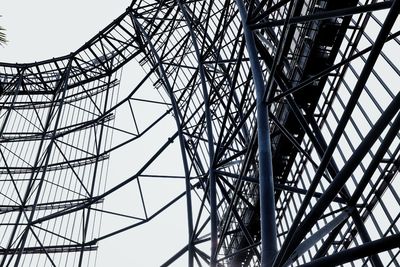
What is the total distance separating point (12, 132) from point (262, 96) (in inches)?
917

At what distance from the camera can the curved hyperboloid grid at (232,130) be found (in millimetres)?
8117

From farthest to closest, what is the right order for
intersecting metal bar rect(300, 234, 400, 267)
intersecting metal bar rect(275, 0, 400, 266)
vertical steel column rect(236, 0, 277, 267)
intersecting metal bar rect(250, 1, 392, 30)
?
vertical steel column rect(236, 0, 277, 267) < intersecting metal bar rect(250, 1, 392, 30) < intersecting metal bar rect(275, 0, 400, 266) < intersecting metal bar rect(300, 234, 400, 267)

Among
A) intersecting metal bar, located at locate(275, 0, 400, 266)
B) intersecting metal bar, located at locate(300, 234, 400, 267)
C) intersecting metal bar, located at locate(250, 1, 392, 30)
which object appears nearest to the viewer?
intersecting metal bar, located at locate(300, 234, 400, 267)

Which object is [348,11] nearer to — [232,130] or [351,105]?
[351,105]

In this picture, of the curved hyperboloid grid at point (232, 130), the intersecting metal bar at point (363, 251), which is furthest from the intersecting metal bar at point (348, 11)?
the intersecting metal bar at point (363, 251)

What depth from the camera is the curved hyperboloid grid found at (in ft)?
26.6

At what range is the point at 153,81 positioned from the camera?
25719mm

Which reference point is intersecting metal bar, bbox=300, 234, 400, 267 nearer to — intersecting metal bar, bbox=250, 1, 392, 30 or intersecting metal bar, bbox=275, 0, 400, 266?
intersecting metal bar, bbox=275, 0, 400, 266

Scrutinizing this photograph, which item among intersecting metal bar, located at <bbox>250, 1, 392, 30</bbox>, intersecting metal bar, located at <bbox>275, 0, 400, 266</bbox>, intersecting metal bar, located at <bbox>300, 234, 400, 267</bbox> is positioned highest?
intersecting metal bar, located at <bbox>250, 1, 392, 30</bbox>

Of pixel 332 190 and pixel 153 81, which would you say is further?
pixel 153 81

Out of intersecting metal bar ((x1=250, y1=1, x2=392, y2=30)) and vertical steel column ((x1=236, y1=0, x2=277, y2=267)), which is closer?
intersecting metal bar ((x1=250, y1=1, x2=392, y2=30))

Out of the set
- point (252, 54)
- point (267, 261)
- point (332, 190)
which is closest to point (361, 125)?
point (252, 54)

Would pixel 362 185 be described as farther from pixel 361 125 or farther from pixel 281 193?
pixel 281 193

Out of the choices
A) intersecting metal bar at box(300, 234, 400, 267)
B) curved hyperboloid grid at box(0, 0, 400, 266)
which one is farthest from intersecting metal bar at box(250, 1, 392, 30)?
intersecting metal bar at box(300, 234, 400, 267)
